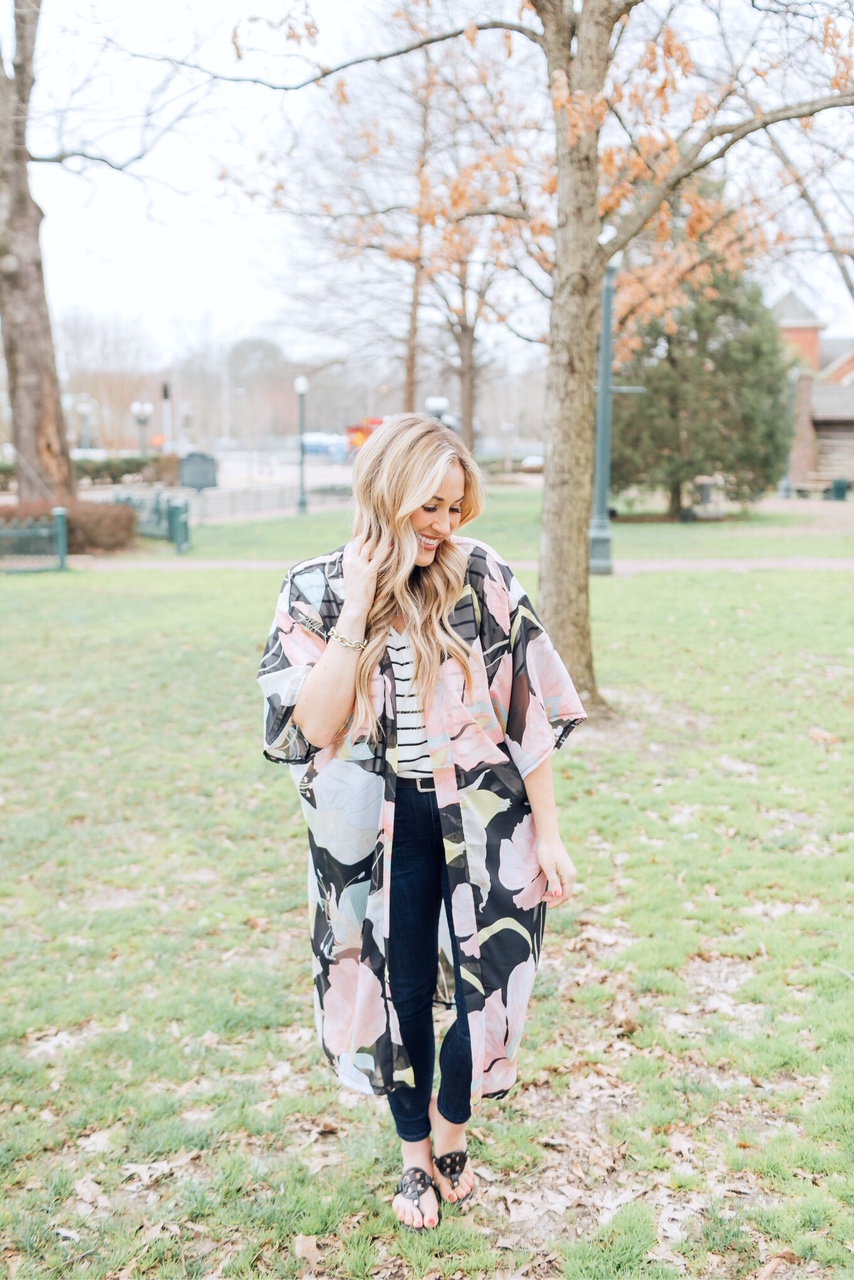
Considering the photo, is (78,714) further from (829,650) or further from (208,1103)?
(829,650)

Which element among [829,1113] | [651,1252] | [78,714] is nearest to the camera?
[651,1252]

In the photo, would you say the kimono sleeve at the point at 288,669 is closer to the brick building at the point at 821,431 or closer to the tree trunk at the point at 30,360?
the tree trunk at the point at 30,360

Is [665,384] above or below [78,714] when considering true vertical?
above

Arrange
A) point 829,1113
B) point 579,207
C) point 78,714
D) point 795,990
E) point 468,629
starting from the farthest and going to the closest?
point 78,714
point 579,207
point 795,990
point 829,1113
point 468,629

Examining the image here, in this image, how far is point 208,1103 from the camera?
10.5 ft

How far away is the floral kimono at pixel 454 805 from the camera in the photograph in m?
2.25

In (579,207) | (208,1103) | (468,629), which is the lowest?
(208,1103)

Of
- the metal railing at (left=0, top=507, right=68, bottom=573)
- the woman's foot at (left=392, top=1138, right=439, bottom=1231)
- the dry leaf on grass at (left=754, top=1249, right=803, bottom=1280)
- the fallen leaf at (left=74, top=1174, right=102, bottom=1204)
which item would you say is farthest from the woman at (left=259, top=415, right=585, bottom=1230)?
the metal railing at (left=0, top=507, right=68, bottom=573)

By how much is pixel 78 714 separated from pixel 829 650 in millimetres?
6048

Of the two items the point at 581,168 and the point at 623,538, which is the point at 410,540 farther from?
the point at 623,538

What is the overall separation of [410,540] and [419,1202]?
5.49 ft

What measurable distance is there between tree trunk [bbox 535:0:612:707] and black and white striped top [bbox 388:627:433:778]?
14.0 feet

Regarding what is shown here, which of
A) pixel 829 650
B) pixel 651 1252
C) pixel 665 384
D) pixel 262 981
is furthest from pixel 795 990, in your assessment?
pixel 665 384

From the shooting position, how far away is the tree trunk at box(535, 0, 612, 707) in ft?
19.4
